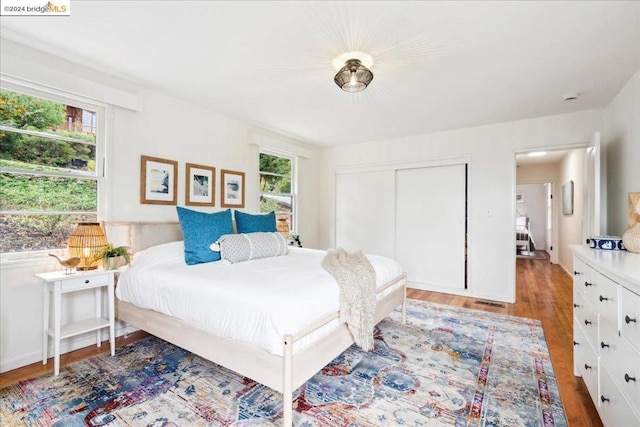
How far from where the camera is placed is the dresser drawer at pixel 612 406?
1161 mm

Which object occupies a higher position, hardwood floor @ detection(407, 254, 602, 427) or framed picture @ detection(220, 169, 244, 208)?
framed picture @ detection(220, 169, 244, 208)

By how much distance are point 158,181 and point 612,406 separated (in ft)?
11.8

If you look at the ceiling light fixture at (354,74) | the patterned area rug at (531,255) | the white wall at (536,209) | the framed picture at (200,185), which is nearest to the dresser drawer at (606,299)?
the ceiling light fixture at (354,74)

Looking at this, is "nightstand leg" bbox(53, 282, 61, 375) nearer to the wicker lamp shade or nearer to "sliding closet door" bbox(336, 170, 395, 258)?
the wicker lamp shade

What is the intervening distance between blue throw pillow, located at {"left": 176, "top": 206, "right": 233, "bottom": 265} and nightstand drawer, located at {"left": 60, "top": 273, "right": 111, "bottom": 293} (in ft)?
1.96

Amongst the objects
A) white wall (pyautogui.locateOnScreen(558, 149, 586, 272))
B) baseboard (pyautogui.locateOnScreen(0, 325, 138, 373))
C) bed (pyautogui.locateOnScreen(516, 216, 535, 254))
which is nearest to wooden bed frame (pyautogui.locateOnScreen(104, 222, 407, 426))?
baseboard (pyautogui.locateOnScreen(0, 325, 138, 373))

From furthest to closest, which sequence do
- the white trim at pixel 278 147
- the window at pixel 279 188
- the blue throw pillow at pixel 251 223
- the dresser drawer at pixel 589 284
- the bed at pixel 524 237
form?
the bed at pixel 524 237 < the window at pixel 279 188 < the white trim at pixel 278 147 < the blue throw pillow at pixel 251 223 < the dresser drawer at pixel 589 284

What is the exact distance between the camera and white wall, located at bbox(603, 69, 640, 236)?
97.3 inches

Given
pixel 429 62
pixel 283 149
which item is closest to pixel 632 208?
pixel 429 62

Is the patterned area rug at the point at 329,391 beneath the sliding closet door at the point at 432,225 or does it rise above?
beneath

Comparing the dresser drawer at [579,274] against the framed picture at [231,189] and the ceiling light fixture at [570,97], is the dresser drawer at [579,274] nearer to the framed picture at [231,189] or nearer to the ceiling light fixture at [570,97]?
the ceiling light fixture at [570,97]

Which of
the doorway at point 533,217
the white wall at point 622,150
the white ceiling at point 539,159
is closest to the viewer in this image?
the white wall at point 622,150

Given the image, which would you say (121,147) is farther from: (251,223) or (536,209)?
(536,209)

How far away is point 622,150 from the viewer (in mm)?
2754
